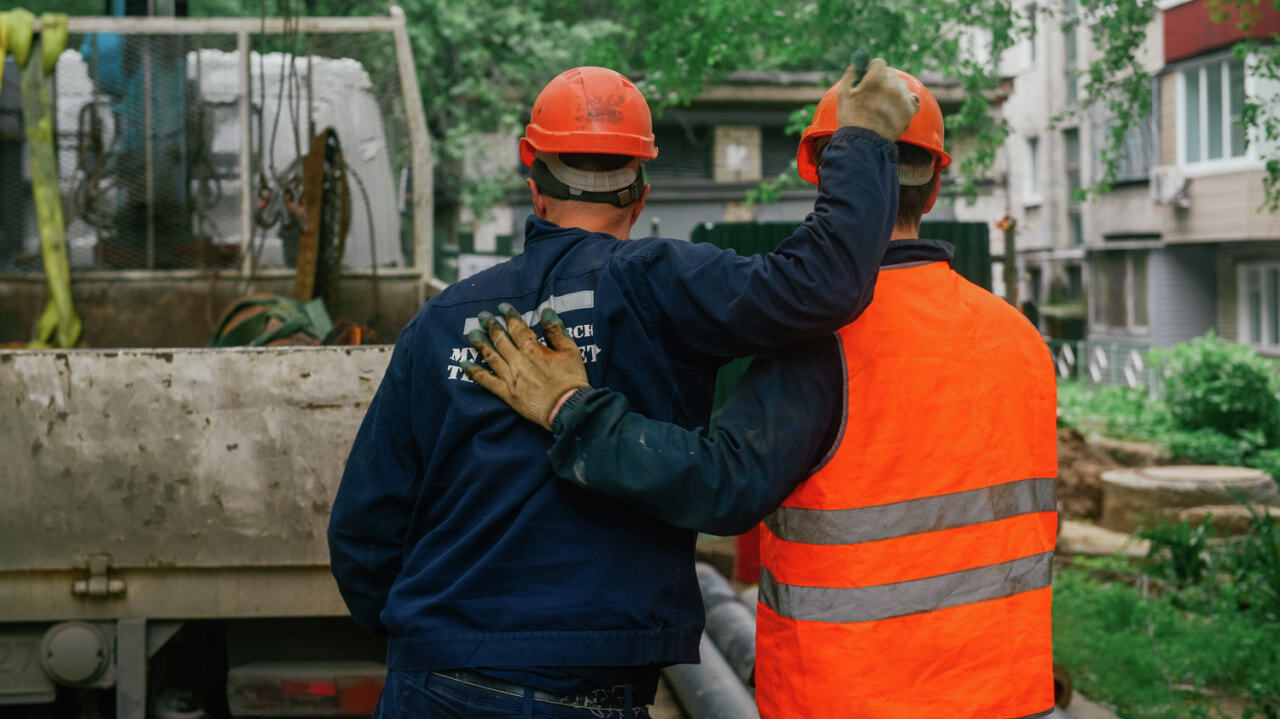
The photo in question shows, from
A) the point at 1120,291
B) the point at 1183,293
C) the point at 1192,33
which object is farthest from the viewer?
the point at 1120,291

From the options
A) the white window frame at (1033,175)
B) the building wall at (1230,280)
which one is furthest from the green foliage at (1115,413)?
the white window frame at (1033,175)

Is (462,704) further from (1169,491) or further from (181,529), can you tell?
(1169,491)

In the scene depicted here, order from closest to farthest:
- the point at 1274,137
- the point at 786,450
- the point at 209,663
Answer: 1. the point at 786,450
2. the point at 209,663
3. the point at 1274,137

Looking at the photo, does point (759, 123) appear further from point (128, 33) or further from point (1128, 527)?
point (128, 33)

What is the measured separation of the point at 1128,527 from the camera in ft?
30.8

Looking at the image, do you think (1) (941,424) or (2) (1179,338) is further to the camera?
(2) (1179,338)

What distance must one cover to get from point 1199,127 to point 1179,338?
413 centimetres

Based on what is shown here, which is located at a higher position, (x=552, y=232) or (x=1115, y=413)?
(x=552, y=232)

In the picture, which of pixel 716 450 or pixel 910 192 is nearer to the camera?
pixel 716 450

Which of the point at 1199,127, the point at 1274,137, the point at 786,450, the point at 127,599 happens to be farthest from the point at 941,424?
the point at 1199,127

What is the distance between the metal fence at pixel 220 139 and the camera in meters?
6.15

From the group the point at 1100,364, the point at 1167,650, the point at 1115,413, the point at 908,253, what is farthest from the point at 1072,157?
the point at 908,253

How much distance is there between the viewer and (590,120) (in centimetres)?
229

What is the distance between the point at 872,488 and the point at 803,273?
1.24ft
